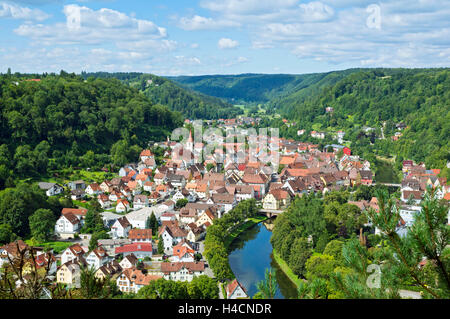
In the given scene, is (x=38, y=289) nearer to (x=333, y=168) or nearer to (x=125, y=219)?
(x=125, y=219)

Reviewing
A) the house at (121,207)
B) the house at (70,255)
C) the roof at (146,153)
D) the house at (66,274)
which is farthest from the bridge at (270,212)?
the roof at (146,153)

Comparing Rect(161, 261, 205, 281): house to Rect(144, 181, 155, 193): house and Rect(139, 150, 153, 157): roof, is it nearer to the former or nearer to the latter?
Rect(144, 181, 155, 193): house

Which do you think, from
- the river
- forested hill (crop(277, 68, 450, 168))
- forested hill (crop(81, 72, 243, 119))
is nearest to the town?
the river

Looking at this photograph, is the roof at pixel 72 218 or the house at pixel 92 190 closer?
the roof at pixel 72 218

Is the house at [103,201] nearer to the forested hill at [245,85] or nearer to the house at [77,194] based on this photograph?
the house at [77,194]

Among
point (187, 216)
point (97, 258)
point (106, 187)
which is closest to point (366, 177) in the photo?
point (187, 216)

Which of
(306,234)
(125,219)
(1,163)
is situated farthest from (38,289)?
(1,163)
